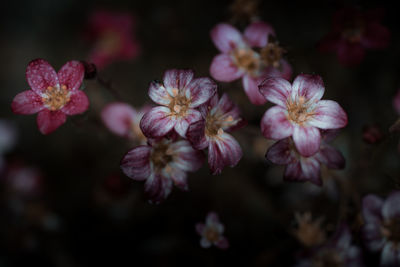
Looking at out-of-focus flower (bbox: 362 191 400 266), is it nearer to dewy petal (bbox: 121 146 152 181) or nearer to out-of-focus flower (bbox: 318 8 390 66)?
out-of-focus flower (bbox: 318 8 390 66)

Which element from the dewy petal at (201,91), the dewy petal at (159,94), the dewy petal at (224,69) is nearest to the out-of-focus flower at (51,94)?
the dewy petal at (159,94)

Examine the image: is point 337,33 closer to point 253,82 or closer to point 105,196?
point 253,82

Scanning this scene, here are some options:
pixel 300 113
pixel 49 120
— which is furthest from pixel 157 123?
pixel 300 113

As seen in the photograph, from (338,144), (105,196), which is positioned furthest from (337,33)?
(105,196)

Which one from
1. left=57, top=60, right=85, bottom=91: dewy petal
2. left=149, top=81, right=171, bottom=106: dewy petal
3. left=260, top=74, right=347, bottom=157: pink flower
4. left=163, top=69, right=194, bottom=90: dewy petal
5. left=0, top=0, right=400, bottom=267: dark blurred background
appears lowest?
left=0, top=0, right=400, bottom=267: dark blurred background

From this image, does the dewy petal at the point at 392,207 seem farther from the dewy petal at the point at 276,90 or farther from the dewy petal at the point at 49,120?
the dewy petal at the point at 49,120

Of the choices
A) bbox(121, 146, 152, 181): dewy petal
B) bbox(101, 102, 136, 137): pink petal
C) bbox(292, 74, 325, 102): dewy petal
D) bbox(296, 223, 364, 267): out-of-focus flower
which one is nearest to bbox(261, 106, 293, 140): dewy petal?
bbox(292, 74, 325, 102): dewy petal

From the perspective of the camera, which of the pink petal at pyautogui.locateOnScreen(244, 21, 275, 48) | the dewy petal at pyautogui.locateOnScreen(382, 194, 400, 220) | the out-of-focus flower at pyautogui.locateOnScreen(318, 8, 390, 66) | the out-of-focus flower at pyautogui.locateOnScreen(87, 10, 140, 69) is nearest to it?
the dewy petal at pyautogui.locateOnScreen(382, 194, 400, 220)
